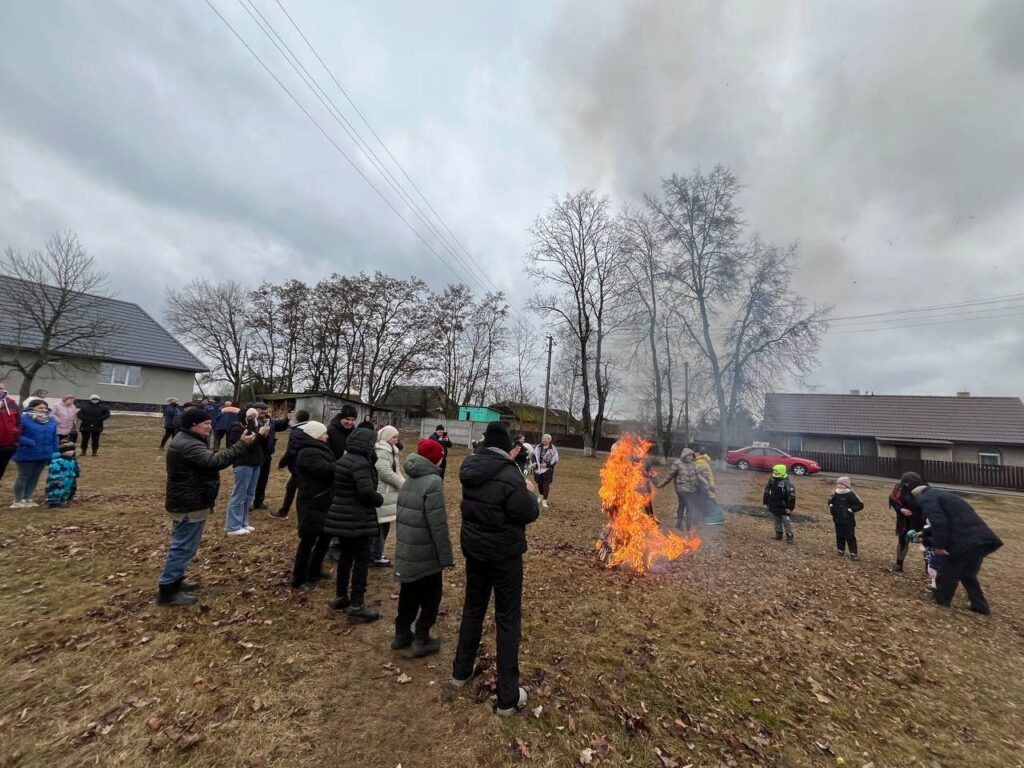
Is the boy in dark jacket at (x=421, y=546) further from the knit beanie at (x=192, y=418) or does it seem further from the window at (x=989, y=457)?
the window at (x=989, y=457)

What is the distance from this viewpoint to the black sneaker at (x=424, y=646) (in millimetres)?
4201

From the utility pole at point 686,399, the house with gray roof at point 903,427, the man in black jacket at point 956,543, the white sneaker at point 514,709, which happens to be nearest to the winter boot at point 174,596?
the white sneaker at point 514,709

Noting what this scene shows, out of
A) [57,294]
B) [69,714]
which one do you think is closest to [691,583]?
[69,714]

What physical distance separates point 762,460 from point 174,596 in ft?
94.8

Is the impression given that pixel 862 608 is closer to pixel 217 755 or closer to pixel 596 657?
pixel 596 657

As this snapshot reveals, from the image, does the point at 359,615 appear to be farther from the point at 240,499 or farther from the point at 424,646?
the point at 240,499

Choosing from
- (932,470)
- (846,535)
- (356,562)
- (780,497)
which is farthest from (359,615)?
(932,470)

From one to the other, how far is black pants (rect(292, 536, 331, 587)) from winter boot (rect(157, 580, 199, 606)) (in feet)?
3.55

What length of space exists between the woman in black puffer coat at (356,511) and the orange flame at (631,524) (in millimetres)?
4213

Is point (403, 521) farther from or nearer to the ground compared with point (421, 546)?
farther from the ground

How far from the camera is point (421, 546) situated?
3.95m

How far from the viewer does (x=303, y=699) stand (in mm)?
3547

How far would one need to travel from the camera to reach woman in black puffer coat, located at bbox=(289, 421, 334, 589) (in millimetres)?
5191

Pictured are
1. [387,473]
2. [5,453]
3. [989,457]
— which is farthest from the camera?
[989,457]
